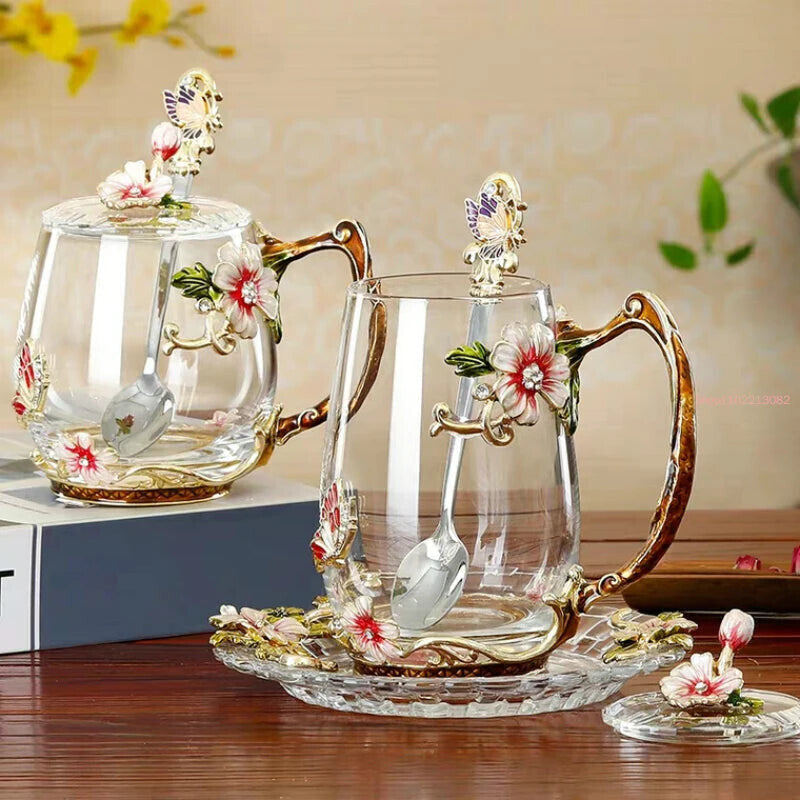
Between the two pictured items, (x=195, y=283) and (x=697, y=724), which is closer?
(x=697, y=724)

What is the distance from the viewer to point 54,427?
0.76m

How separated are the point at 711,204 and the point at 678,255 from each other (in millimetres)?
88

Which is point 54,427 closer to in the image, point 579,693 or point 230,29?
point 579,693

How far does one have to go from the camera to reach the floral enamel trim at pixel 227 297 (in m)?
A: 0.75

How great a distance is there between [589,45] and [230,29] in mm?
497

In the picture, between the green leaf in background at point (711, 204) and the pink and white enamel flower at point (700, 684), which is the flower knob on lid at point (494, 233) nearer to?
the pink and white enamel flower at point (700, 684)

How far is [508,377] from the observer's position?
1.79 feet

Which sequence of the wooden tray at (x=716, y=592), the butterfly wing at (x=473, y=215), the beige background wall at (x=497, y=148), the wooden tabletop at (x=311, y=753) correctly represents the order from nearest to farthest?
→ the wooden tabletop at (x=311, y=753), the butterfly wing at (x=473, y=215), the wooden tray at (x=716, y=592), the beige background wall at (x=497, y=148)

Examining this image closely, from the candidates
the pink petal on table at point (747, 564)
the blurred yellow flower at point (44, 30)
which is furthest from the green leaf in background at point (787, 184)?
the pink petal on table at point (747, 564)

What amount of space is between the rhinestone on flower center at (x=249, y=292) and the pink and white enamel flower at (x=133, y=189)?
0.23 ft

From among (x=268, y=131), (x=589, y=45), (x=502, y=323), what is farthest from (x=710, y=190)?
(x=502, y=323)

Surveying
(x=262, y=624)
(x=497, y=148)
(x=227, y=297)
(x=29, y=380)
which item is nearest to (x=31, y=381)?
(x=29, y=380)

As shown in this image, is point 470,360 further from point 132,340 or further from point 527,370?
point 132,340

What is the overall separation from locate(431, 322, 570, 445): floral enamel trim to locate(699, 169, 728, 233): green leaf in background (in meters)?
1.58
